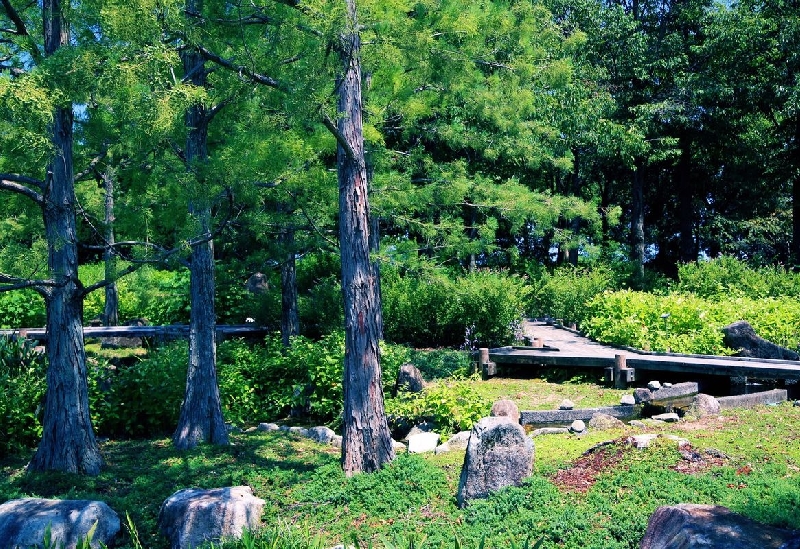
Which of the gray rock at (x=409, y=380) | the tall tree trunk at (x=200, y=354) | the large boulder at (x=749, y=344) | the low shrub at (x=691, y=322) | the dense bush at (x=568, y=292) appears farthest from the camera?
the dense bush at (x=568, y=292)

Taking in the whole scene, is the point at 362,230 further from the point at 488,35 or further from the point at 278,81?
the point at 488,35

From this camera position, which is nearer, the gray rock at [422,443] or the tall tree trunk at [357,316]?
the tall tree trunk at [357,316]

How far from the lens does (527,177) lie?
28.9 m

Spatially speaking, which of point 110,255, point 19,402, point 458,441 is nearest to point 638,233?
point 458,441

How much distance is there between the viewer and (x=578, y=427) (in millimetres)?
10547

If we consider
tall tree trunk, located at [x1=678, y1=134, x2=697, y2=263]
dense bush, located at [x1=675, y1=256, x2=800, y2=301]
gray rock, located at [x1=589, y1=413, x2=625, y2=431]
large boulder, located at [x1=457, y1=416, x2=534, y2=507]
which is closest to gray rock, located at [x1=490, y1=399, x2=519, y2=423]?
gray rock, located at [x1=589, y1=413, x2=625, y2=431]

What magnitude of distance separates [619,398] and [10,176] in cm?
1015

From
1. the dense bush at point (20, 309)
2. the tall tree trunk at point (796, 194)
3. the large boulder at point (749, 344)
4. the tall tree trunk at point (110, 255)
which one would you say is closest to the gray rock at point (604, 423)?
the large boulder at point (749, 344)

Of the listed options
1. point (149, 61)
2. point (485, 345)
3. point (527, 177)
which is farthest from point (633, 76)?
point (149, 61)

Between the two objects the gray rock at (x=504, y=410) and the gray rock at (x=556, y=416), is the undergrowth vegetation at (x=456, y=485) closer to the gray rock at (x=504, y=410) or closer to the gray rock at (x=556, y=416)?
the gray rock at (x=504, y=410)

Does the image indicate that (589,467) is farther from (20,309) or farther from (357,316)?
(20,309)

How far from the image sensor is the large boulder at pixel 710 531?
15.7ft

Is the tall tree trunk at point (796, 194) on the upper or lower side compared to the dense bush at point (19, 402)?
upper

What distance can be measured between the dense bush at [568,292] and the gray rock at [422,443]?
10.8 metres
